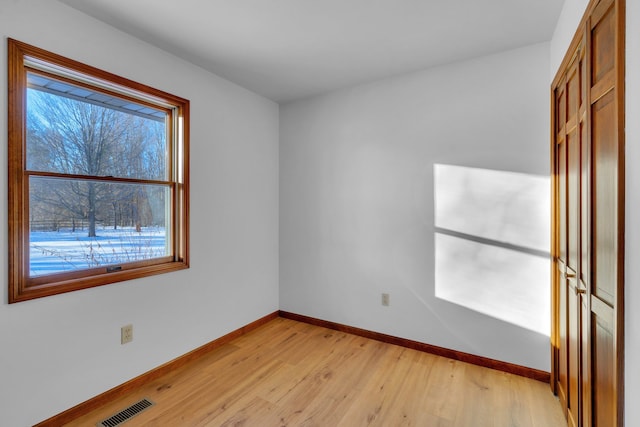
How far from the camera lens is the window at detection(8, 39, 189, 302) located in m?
1.75

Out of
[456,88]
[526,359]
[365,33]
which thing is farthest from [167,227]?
[526,359]

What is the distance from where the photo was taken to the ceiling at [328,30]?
1.90 m

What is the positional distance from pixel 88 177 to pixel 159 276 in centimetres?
88

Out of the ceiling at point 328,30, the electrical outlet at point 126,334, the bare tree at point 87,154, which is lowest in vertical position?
the electrical outlet at point 126,334

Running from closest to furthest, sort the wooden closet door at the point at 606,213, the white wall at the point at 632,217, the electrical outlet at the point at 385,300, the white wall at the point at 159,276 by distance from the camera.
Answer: the white wall at the point at 632,217 < the wooden closet door at the point at 606,213 < the white wall at the point at 159,276 < the electrical outlet at the point at 385,300

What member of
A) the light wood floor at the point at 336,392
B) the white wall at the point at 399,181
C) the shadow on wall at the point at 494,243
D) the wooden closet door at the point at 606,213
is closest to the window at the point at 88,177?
the light wood floor at the point at 336,392

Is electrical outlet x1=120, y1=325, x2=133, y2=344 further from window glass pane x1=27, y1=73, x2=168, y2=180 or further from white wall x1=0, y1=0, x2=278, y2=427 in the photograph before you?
window glass pane x1=27, y1=73, x2=168, y2=180

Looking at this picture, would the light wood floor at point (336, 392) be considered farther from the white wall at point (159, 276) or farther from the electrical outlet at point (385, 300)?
the electrical outlet at point (385, 300)

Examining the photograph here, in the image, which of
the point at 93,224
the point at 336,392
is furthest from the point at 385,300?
the point at 93,224

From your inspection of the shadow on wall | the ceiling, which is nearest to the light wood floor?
the shadow on wall

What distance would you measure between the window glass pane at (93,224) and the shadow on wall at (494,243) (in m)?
2.40

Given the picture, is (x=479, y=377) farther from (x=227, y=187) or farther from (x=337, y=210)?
(x=227, y=187)

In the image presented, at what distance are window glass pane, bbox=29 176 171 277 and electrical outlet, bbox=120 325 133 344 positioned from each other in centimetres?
48

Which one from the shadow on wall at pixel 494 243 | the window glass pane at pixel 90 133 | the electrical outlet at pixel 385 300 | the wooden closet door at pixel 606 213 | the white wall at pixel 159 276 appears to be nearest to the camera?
the wooden closet door at pixel 606 213
